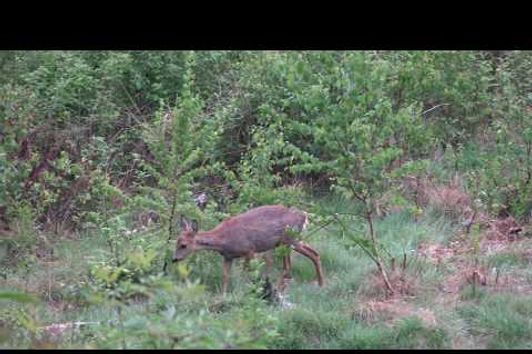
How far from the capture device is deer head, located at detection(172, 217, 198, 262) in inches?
372

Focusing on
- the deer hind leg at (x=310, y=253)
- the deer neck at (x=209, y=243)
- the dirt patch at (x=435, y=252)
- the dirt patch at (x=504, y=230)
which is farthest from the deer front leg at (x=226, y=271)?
the dirt patch at (x=504, y=230)

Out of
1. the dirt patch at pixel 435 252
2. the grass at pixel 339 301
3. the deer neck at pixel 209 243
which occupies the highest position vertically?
the deer neck at pixel 209 243

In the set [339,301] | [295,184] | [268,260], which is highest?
[295,184]

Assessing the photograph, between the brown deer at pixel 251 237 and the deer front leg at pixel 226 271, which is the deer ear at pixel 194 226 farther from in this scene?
the deer front leg at pixel 226 271

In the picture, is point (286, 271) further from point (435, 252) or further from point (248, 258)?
point (435, 252)

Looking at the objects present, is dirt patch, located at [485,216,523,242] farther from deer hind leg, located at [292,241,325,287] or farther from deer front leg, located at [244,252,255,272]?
deer front leg, located at [244,252,255,272]

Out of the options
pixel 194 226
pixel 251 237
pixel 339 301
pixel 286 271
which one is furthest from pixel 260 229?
pixel 339 301

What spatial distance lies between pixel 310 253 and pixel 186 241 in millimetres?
1305

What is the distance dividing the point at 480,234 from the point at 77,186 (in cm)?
488

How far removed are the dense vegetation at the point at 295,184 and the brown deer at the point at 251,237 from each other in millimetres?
180

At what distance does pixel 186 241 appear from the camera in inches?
374

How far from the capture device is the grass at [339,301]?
24.2 feet
